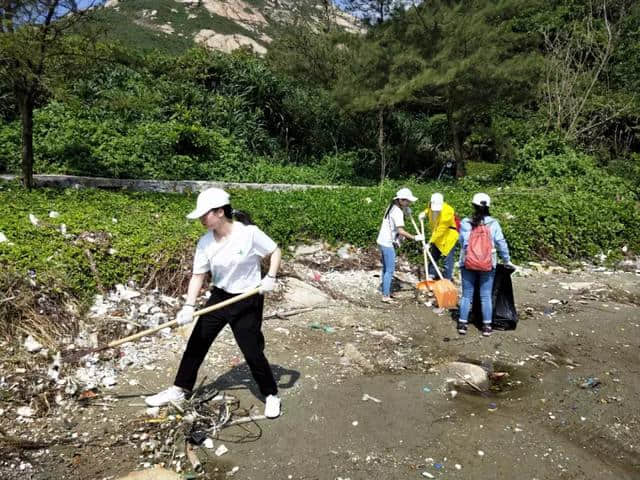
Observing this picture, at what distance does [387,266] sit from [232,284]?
10.6 feet

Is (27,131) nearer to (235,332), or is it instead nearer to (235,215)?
(235,215)

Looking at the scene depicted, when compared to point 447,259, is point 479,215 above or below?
above

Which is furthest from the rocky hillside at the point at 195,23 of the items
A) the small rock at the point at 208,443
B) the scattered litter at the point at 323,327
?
the small rock at the point at 208,443

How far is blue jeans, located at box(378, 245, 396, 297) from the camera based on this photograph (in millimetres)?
6512

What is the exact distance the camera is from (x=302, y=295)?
250 inches

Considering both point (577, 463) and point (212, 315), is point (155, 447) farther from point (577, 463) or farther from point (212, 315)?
point (577, 463)

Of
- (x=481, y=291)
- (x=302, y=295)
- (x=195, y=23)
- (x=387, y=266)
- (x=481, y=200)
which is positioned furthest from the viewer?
(x=195, y=23)

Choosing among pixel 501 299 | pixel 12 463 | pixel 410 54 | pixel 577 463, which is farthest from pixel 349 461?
pixel 410 54

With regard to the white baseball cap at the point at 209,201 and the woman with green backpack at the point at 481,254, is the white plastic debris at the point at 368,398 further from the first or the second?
the white baseball cap at the point at 209,201

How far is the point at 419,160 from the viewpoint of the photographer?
1733 cm

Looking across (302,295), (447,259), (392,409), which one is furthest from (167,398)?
(447,259)

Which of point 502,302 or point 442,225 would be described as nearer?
point 502,302

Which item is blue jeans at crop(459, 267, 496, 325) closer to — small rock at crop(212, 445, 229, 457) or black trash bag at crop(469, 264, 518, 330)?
black trash bag at crop(469, 264, 518, 330)

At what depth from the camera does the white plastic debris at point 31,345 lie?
14.7ft
